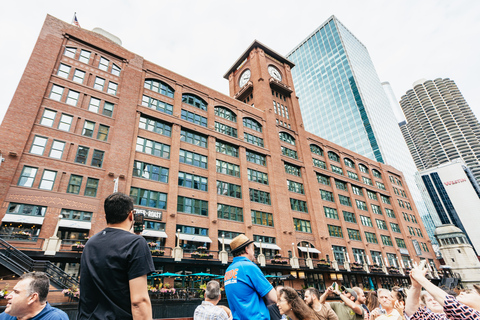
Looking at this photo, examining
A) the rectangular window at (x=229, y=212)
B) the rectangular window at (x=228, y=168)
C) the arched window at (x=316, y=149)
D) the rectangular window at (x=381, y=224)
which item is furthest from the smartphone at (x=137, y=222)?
the rectangular window at (x=381, y=224)

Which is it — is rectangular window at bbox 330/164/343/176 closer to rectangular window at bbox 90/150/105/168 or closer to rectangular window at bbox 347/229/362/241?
rectangular window at bbox 347/229/362/241

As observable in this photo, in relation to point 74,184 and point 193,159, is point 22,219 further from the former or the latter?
point 193,159

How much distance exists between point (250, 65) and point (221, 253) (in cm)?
3778

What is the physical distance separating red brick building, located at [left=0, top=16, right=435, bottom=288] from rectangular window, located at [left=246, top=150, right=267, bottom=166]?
0.22 metres

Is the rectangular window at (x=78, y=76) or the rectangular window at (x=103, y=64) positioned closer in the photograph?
the rectangular window at (x=78, y=76)

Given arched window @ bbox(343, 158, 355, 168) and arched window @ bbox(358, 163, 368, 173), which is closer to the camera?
arched window @ bbox(343, 158, 355, 168)

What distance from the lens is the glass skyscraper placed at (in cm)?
9294

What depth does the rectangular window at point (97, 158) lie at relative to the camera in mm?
24773

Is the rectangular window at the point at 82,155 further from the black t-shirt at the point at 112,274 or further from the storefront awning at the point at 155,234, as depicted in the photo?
the black t-shirt at the point at 112,274

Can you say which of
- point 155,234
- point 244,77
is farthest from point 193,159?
point 244,77

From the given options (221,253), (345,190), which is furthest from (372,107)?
(221,253)

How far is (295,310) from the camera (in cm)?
438

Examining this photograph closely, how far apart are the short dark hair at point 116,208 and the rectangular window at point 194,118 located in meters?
31.9

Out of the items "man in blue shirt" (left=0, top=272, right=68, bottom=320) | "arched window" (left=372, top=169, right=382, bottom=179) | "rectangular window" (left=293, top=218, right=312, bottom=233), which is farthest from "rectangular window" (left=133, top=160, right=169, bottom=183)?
"arched window" (left=372, top=169, right=382, bottom=179)
